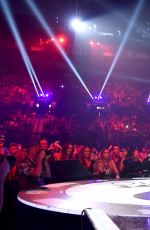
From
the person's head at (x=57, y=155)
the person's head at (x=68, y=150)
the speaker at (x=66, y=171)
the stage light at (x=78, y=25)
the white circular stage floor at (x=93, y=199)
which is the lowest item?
the white circular stage floor at (x=93, y=199)

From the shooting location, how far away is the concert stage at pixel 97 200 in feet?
6.65

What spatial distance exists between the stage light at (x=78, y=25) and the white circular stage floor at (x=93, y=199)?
8.65 meters

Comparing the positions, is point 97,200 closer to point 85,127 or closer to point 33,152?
point 33,152

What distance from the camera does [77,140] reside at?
28.8ft

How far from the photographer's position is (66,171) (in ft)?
14.4

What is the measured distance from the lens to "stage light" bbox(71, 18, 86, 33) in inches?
438

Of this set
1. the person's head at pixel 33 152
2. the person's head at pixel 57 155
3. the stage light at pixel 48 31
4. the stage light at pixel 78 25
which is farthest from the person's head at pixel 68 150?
the stage light at pixel 78 25

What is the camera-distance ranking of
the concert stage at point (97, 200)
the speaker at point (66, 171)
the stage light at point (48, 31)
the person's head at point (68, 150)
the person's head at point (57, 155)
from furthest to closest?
the stage light at point (48, 31) < the person's head at point (57, 155) < the person's head at point (68, 150) < the speaker at point (66, 171) < the concert stage at point (97, 200)

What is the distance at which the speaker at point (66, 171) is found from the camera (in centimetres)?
430

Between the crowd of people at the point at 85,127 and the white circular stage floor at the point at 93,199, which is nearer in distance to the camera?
the white circular stage floor at the point at 93,199

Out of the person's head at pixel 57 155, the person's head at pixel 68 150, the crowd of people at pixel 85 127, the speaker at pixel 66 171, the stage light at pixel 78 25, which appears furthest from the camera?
the stage light at pixel 78 25

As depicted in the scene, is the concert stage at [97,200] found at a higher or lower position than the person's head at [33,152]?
lower

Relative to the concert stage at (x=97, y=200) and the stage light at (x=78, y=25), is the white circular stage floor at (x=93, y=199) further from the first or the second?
the stage light at (x=78, y=25)

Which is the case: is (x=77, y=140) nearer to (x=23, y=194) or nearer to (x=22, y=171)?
(x=22, y=171)
